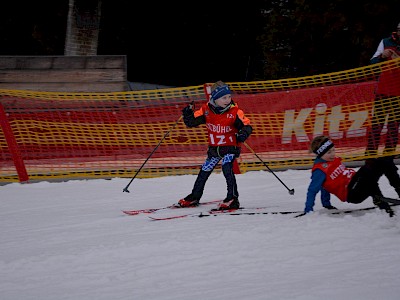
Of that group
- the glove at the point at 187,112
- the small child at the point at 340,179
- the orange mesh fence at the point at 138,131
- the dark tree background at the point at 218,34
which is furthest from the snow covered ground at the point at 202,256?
the dark tree background at the point at 218,34

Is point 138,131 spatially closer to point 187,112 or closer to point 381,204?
point 187,112

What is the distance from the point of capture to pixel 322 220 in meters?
5.97

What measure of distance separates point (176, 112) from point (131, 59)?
34.1 feet

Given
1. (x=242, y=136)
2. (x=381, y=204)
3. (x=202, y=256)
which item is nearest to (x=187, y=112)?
(x=242, y=136)

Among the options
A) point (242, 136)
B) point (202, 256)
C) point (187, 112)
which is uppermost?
point (187, 112)

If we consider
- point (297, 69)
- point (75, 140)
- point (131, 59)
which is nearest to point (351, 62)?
point (297, 69)

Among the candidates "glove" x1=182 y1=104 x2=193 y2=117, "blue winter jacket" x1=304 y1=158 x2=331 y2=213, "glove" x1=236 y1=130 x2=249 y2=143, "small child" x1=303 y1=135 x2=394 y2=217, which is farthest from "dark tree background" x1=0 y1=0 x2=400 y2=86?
"blue winter jacket" x1=304 y1=158 x2=331 y2=213

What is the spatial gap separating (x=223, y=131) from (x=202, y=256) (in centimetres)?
275

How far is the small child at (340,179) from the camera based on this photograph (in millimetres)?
6090

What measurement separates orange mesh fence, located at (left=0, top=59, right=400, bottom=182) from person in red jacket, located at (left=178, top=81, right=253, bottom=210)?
292 cm

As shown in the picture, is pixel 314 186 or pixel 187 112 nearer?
pixel 314 186

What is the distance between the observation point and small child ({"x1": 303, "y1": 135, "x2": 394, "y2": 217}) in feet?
20.0

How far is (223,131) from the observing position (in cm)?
759

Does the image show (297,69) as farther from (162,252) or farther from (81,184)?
(162,252)
